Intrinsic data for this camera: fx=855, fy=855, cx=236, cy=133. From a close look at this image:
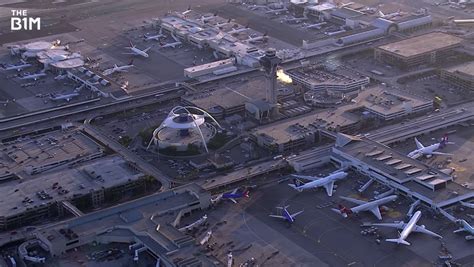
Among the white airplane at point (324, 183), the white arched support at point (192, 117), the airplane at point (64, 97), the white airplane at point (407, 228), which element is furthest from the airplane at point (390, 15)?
the white airplane at point (407, 228)

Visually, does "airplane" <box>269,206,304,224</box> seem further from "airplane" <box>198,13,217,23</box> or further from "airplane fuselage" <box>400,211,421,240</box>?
"airplane" <box>198,13,217,23</box>

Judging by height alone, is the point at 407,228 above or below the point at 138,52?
above

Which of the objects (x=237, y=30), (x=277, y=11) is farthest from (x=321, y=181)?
(x=277, y=11)

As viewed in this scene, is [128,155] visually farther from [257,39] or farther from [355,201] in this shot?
[257,39]

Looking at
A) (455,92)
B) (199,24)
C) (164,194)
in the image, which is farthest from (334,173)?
(199,24)

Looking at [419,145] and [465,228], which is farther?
[419,145]

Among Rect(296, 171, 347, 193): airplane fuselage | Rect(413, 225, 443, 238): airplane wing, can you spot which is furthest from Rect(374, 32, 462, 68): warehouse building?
Rect(413, 225, 443, 238): airplane wing

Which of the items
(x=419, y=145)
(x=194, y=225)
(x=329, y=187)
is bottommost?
(x=194, y=225)
